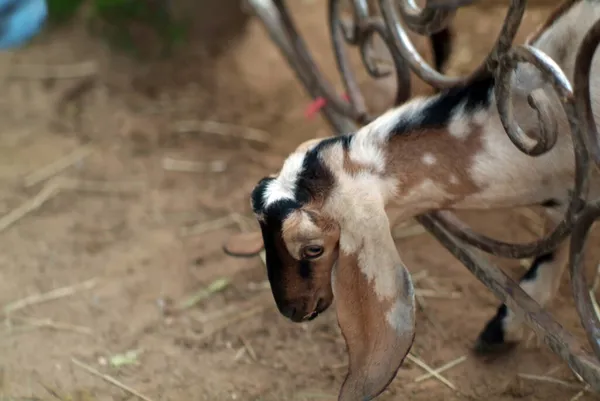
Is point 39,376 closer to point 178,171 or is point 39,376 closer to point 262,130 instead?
point 178,171

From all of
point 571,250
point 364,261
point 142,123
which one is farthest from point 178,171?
point 571,250

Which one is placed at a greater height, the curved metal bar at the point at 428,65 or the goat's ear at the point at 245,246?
the curved metal bar at the point at 428,65

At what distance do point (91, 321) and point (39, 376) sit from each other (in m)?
0.24

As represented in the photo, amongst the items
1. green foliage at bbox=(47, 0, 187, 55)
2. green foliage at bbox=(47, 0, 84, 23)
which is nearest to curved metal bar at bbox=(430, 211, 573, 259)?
green foliage at bbox=(47, 0, 187, 55)

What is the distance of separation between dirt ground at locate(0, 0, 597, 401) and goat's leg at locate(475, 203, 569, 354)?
9 cm

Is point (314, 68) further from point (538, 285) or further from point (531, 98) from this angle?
point (531, 98)

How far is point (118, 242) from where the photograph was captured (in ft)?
7.84

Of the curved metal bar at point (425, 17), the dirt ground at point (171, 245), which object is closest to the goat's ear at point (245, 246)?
the dirt ground at point (171, 245)

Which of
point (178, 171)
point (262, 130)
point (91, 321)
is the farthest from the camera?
point (262, 130)

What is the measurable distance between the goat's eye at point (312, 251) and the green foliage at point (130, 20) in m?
2.20

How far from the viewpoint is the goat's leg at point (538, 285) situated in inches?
67.5

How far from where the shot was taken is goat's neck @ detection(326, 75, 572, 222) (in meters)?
1.42

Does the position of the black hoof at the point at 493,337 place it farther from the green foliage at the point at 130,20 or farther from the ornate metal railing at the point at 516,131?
the green foliage at the point at 130,20

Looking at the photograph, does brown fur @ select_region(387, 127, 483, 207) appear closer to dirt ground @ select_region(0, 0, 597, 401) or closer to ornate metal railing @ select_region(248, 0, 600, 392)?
ornate metal railing @ select_region(248, 0, 600, 392)
